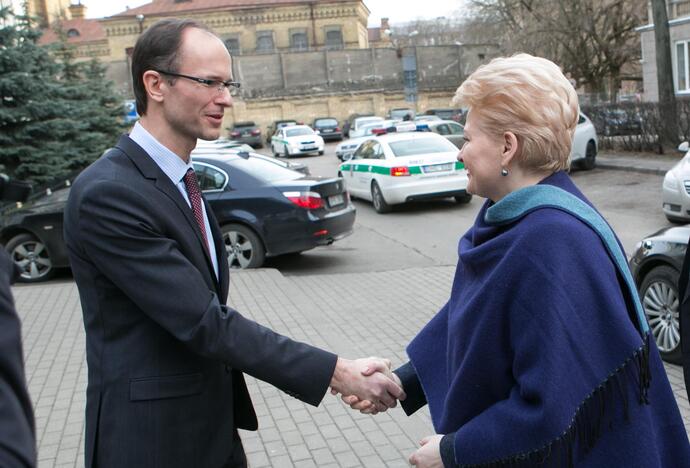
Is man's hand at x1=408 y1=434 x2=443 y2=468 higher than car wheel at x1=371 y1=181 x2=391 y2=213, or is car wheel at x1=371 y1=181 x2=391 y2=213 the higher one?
man's hand at x1=408 y1=434 x2=443 y2=468

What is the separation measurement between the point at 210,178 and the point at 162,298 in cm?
889

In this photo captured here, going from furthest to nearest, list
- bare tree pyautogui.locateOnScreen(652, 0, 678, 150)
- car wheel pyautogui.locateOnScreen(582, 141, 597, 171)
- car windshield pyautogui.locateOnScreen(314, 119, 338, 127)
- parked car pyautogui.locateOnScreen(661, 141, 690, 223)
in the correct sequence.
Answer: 1. car windshield pyautogui.locateOnScreen(314, 119, 338, 127)
2. car wheel pyautogui.locateOnScreen(582, 141, 597, 171)
3. bare tree pyautogui.locateOnScreen(652, 0, 678, 150)
4. parked car pyautogui.locateOnScreen(661, 141, 690, 223)

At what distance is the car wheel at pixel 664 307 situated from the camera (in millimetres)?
5953

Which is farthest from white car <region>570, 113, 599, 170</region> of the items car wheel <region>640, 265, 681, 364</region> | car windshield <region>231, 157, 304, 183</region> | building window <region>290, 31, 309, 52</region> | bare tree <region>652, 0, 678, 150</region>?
building window <region>290, 31, 309, 52</region>

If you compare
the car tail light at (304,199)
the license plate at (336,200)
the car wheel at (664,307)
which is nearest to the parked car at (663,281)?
the car wheel at (664,307)

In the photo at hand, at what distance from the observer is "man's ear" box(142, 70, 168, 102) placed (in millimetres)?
2314

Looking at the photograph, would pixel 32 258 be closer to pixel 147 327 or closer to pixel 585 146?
pixel 147 327

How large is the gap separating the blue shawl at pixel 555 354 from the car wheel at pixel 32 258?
33.2 feet

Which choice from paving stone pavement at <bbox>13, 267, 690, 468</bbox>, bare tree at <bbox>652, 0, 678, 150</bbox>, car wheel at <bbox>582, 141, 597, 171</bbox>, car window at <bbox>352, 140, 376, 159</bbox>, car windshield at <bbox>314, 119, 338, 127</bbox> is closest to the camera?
paving stone pavement at <bbox>13, 267, 690, 468</bbox>

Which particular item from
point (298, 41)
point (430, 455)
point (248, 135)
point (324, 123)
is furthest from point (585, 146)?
point (298, 41)

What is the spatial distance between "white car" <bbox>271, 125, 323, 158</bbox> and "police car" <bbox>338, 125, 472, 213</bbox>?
2148 cm

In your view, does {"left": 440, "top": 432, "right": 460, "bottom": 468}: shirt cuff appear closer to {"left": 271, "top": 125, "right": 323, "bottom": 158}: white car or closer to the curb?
the curb

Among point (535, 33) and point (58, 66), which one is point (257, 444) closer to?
point (58, 66)

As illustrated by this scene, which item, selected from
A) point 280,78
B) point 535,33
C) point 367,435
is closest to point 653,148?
point 535,33
